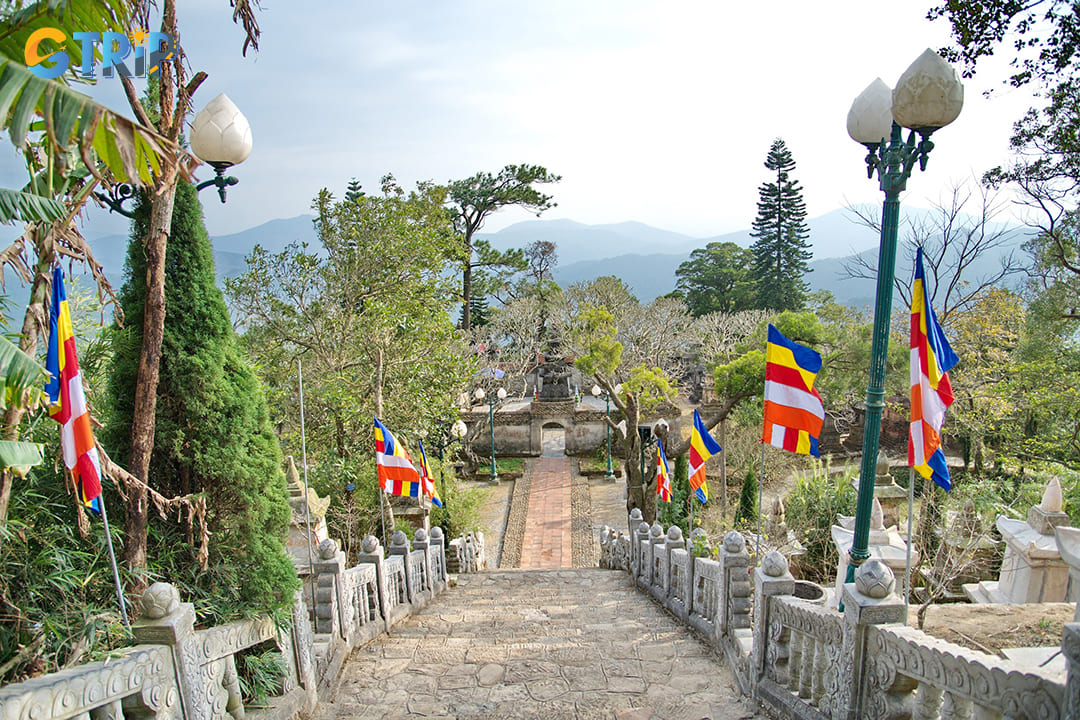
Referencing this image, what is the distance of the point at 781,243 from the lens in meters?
39.8

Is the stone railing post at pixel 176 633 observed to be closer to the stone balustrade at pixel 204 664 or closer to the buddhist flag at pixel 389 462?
the stone balustrade at pixel 204 664

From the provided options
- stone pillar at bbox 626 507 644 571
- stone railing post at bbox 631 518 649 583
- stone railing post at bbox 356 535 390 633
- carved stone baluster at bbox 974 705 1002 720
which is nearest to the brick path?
stone pillar at bbox 626 507 644 571

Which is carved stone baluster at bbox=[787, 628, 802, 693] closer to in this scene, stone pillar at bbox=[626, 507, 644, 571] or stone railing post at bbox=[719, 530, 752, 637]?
stone railing post at bbox=[719, 530, 752, 637]

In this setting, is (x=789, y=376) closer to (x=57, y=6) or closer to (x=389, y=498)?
(x=57, y=6)

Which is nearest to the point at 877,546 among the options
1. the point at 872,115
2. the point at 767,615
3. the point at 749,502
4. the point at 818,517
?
the point at 767,615

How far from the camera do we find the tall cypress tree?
14.5 ft

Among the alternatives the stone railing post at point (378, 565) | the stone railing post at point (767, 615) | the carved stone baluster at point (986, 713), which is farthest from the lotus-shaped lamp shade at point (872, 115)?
the stone railing post at point (378, 565)

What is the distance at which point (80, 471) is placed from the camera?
368 centimetres

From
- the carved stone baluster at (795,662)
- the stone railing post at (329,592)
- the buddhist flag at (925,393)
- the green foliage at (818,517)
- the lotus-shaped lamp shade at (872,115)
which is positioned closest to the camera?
the buddhist flag at (925,393)

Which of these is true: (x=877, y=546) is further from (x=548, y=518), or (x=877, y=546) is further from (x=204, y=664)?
(x=548, y=518)

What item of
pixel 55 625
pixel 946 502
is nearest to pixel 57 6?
pixel 55 625

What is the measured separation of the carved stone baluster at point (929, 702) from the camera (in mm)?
3561

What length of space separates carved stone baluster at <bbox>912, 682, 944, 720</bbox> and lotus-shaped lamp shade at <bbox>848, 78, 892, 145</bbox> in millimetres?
3853

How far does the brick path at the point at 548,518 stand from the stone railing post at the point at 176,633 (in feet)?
39.5
